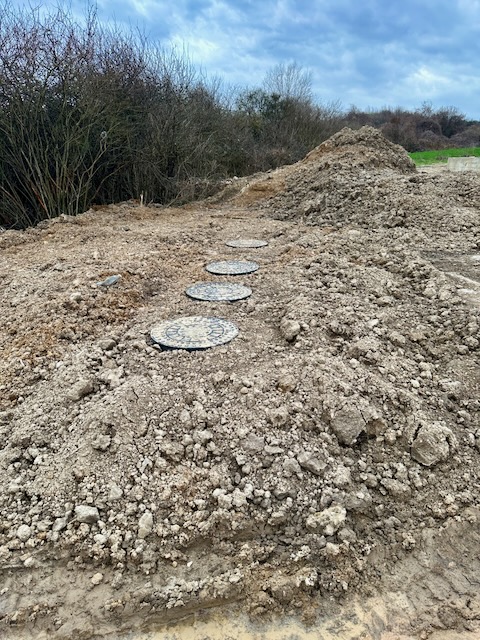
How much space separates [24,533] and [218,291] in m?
2.44

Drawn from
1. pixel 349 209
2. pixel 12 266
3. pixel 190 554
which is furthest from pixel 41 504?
pixel 349 209

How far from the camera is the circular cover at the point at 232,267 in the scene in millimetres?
4525

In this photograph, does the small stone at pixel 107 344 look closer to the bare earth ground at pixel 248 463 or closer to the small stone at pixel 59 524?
the bare earth ground at pixel 248 463

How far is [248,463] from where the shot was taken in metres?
2.23

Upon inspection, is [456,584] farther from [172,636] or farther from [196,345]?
[196,345]

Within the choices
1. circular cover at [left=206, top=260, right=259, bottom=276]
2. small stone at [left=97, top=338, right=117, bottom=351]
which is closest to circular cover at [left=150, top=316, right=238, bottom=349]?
small stone at [left=97, top=338, right=117, bottom=351]

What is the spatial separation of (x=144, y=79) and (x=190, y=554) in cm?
972

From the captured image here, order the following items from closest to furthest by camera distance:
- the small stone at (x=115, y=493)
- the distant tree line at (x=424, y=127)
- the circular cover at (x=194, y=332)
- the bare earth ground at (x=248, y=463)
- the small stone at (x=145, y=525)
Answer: the bare earth ground at (x=248, y=463)
the small stone at (x=145, y=525)
the small stone at (x=115, y=493)
the circular cover at (x=194, y=332)
the distant tree line at (x=424, y=127)

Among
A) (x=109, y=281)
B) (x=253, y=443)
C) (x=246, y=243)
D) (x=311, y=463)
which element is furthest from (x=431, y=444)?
(x=246, y=243)

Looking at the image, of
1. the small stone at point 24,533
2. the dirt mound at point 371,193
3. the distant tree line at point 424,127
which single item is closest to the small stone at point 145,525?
the small stone at point 24,533

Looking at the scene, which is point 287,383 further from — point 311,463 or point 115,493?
point 115,493

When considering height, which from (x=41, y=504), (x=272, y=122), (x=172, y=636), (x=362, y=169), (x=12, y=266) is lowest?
(x=172, y=636)

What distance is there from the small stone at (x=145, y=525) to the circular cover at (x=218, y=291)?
2.08m

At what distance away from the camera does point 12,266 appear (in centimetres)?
523
